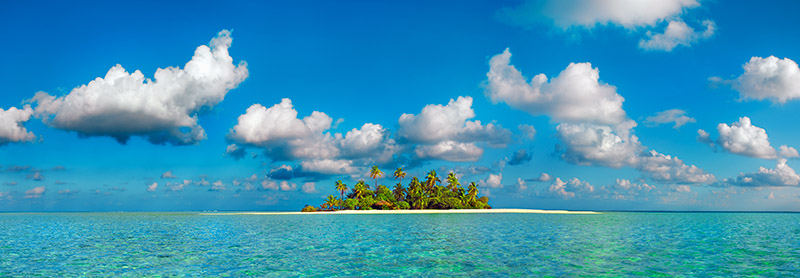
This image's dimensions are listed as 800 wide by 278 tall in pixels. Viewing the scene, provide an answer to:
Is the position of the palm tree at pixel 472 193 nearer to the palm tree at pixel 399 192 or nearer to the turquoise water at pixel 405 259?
the palm tree at pixel 399 192

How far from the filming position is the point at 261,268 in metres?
26.0

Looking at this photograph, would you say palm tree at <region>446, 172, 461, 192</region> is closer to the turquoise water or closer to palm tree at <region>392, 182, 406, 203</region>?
palm tree at <region>392, 182, 406, 203</region>

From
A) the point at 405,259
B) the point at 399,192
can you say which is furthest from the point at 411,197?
the point at 405,259

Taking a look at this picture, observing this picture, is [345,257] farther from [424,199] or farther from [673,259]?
[424,199]

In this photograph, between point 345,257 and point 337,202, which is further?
point 337,202

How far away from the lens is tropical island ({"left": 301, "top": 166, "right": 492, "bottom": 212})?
15200 cm

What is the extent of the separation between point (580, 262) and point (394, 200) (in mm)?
129084

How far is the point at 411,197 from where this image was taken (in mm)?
156125

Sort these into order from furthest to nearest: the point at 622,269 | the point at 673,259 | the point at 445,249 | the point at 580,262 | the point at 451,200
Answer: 1. the point at 451,200
2. the point at 445,249
3. the point at 673,259
4. the point at 580,262
5. the point at 622,269

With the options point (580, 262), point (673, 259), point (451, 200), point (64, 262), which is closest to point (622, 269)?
point (580, 262)

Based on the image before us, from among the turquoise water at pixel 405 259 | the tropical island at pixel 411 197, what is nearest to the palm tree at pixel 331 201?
the tropical island at pixel 411 197

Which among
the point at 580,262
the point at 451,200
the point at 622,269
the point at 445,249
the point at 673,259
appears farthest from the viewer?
the point at 451,200

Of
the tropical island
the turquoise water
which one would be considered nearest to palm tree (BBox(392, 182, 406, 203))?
the tropical island

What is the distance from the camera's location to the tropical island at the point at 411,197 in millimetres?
152000
